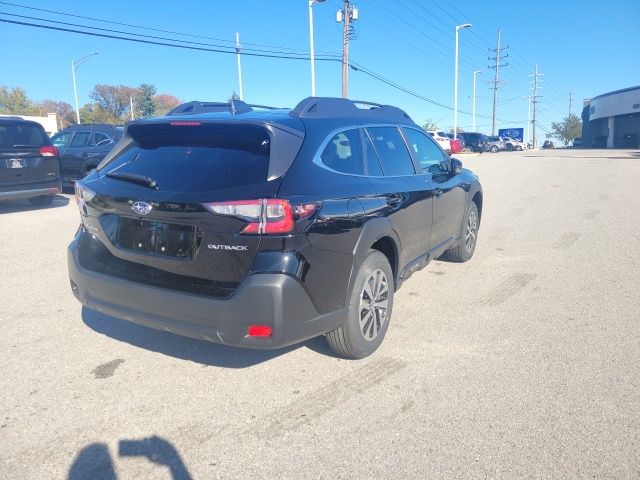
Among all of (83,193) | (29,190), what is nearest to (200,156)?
(83,193)

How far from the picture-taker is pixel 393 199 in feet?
13.1

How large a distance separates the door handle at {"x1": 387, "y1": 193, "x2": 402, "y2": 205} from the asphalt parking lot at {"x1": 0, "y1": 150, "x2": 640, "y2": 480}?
1091mm

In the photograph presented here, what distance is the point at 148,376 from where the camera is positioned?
137 inches

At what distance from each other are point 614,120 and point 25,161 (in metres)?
73.8

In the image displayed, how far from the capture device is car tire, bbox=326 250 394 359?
11.5ft

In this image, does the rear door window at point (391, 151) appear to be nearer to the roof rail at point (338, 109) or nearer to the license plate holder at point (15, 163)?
the roof rail at point (338, 109)

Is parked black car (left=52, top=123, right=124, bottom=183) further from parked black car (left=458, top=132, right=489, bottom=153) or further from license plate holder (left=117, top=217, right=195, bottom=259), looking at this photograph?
parked black car (left=458, top=132, right=489, bottom=153)

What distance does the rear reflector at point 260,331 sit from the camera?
115 inches

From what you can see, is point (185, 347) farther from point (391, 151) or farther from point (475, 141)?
point (475, 141)

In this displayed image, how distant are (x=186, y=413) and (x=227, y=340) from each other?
0.52 metres

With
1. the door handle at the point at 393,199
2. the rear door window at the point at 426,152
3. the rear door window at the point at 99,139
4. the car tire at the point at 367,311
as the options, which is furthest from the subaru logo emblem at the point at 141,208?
the rear door window at the point at 99,139

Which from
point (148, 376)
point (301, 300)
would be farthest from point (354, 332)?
point (148, 376)

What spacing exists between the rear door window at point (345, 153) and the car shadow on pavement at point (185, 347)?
1.41m

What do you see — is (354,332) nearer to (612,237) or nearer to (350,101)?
(350,101)
